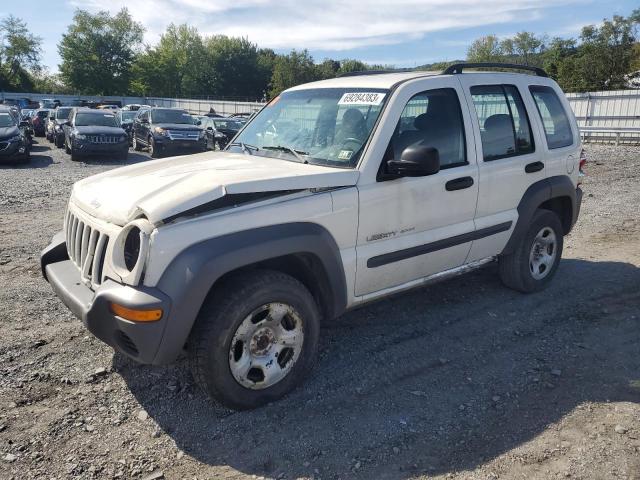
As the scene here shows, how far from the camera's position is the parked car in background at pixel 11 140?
15.3 m

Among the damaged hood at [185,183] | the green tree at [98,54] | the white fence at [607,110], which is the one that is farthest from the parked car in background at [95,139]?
the green tree at [98,54]

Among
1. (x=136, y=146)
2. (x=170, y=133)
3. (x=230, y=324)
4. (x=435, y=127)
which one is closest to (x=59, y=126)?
(x=136, y=146)

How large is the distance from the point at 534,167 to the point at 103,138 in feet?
48.6

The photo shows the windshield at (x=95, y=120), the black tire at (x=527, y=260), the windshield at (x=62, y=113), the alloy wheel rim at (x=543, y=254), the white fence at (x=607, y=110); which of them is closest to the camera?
the black tire at (x=527, y=260)

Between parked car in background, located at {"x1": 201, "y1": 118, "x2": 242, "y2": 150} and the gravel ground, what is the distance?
1492 cm

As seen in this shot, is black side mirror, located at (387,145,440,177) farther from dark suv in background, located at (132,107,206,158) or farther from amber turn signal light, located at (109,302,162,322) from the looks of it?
dark suv in background, located at (132,107,206,158)

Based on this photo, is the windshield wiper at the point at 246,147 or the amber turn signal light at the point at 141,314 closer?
the amber turn signal light at the point at 141,314

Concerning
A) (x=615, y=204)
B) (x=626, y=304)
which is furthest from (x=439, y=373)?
(x=615, y=204)

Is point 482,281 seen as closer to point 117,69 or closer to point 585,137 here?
point 585,137

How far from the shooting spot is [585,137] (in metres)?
21.7

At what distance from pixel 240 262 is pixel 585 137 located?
22009 mm

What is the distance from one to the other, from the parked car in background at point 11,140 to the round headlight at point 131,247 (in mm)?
14569

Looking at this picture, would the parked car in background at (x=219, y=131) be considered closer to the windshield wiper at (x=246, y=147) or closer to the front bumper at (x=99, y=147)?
the front bumper at (x=99, y=147)

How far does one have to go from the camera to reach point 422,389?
3678mm
